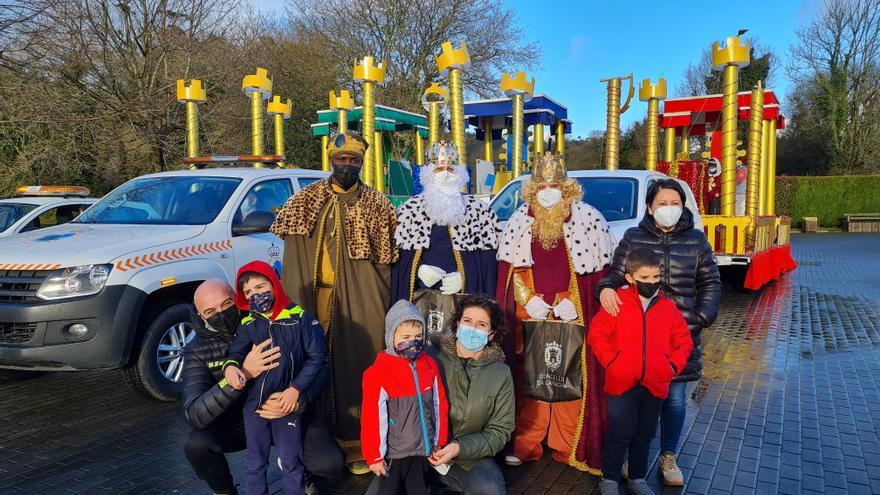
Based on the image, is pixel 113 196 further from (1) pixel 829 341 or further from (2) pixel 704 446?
(1) pixel 829 341

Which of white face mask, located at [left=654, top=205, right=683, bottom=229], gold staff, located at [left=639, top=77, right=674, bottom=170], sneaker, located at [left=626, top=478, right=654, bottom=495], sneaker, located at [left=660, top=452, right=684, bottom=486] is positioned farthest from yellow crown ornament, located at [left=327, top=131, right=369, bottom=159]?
gold staff, located at [left=639, top=77, right=674, bottom=170]

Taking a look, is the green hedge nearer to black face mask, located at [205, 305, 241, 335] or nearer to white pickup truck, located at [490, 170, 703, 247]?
white pickup truck, located at [490, 170, 703, 247]

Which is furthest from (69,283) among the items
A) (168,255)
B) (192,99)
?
(192,99)

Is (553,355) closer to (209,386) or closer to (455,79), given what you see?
(209,386)

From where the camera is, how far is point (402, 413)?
285 centimetres

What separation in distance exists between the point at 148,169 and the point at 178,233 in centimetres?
1185

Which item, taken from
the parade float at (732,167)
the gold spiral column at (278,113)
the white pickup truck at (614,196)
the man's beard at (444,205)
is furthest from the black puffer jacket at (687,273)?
the gold spiral column at (278,113)

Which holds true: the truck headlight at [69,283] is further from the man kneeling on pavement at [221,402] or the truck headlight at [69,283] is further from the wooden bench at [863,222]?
the wooden bench at [863,222]

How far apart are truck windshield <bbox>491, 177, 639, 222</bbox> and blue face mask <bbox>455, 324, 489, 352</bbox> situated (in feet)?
10.1

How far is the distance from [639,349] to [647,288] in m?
0.31

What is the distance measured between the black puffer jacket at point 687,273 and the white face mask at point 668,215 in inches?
2.1

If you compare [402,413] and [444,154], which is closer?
[402,413]

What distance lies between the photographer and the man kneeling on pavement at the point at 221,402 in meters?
2.88

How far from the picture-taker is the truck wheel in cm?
483
